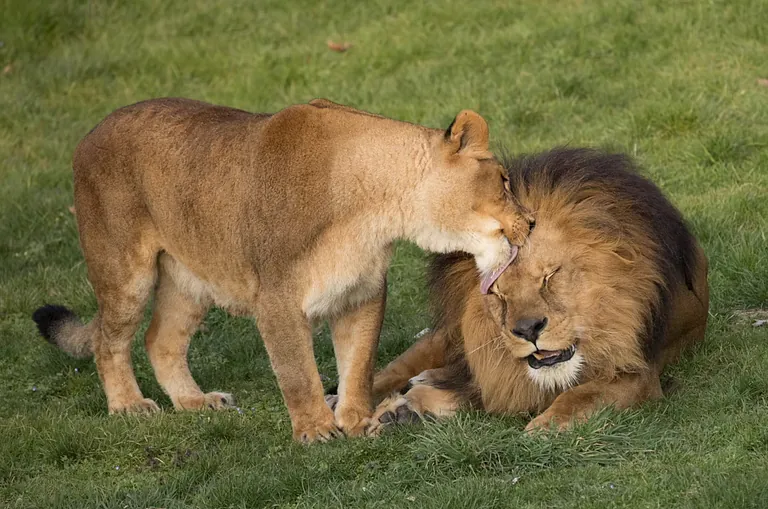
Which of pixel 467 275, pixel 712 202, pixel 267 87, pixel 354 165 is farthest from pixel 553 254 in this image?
pixel 267 87

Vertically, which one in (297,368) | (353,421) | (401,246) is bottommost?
(401,246)

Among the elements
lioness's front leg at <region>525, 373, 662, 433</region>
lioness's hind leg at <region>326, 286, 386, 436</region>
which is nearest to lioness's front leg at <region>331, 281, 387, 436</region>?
lioness's hind leg at <region>326, 286, 386, 436</region>

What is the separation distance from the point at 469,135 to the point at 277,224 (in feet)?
2.88

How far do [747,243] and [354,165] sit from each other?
266 centimetres

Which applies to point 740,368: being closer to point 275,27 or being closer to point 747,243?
point 747,243

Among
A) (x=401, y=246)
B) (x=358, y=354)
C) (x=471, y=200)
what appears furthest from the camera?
(x=401, y=246)

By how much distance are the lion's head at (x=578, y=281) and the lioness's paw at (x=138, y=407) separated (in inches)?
64.3

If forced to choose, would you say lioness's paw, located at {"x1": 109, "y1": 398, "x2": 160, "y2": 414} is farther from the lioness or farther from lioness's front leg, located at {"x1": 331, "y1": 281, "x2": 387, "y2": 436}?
lioness's front leg, located at {"x1": 331, "y1": 281, "x2": 387, "y2": 436}

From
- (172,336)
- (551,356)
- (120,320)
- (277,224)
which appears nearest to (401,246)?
(172,336)

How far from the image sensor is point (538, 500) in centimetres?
427

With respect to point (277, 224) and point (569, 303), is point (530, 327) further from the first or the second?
point (277, 224)

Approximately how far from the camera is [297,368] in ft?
17.4

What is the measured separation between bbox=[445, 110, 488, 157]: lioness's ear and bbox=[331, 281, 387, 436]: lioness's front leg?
781mm

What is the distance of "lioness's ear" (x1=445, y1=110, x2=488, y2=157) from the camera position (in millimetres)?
5031
